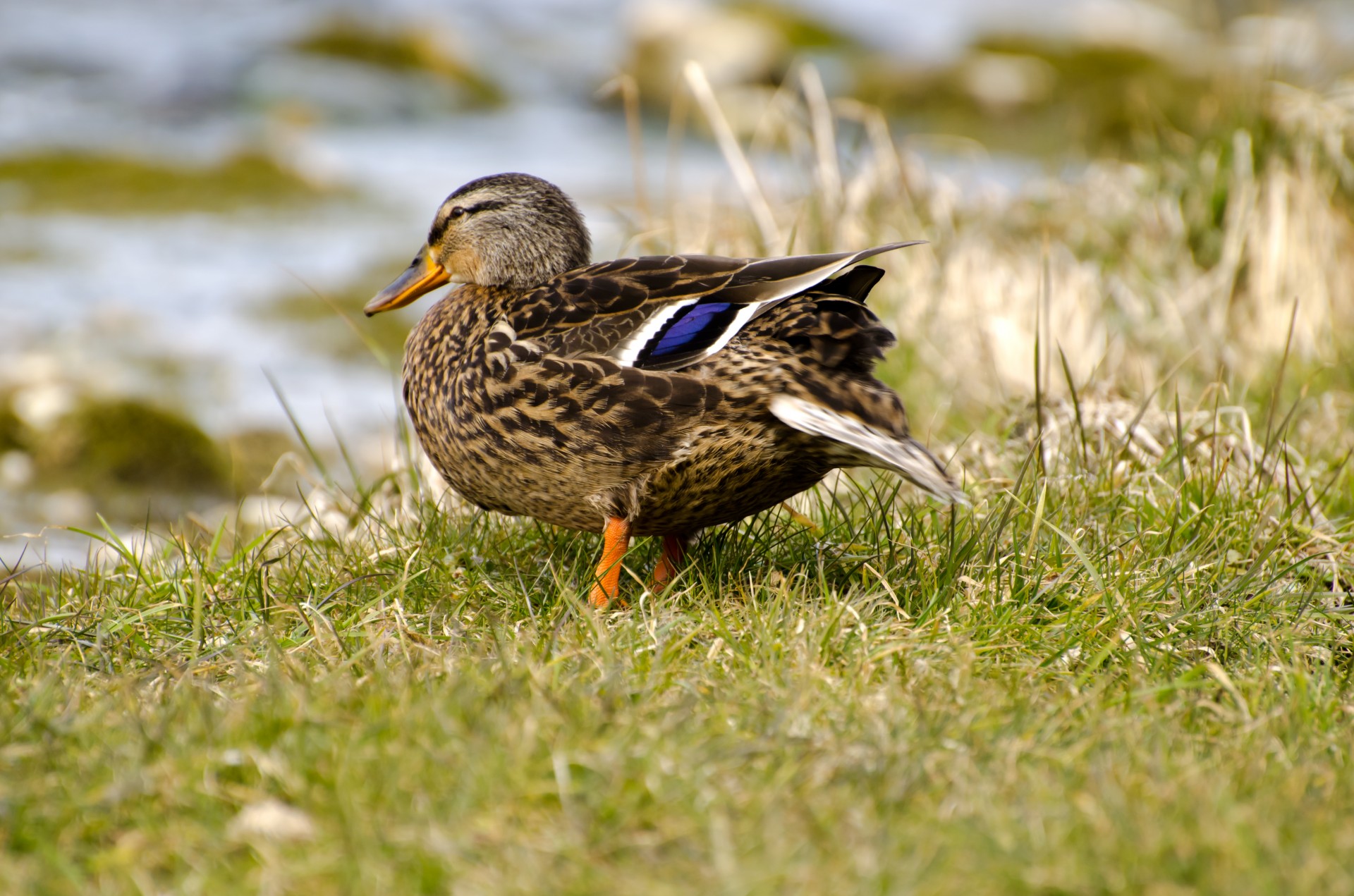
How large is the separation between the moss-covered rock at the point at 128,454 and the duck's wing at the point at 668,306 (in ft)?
14.3

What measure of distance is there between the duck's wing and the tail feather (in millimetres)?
247

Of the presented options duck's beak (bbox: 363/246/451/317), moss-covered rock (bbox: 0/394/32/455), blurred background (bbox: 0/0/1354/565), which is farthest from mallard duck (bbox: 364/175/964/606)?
moss-covered rock (bbox: 0/394/32/455)

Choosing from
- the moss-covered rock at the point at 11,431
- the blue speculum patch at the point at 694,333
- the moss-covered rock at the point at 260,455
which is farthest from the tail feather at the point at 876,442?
the moss-covered rock at the point at 11,431

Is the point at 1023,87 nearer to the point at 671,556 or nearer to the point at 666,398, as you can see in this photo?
the point at 671,556

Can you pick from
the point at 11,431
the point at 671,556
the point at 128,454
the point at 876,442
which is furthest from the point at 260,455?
the point at 876,442

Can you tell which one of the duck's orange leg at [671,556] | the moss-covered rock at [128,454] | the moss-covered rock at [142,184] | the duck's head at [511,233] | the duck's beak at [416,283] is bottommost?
the moss-covered rock at [128,454]

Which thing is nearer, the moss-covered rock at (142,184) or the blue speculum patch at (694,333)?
the blue speculum patch at (694,333)

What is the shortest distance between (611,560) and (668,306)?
61 centimetres

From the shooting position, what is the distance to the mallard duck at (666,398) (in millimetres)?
2945

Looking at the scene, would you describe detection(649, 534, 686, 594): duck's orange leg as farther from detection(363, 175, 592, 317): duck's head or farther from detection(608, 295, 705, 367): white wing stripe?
detection(363, 175, 592, 317): duck's head

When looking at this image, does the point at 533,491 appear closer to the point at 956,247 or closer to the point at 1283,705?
the point at 1283,705

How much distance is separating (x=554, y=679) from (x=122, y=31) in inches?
703

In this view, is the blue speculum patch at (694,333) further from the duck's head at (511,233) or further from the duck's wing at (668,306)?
the duck's head at (511,233)

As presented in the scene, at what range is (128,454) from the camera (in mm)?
6906
